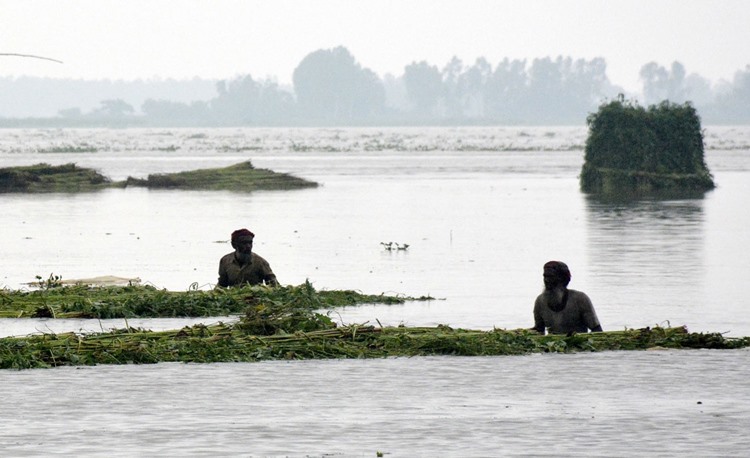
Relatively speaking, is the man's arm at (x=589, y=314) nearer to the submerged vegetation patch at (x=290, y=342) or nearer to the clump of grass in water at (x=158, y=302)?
the submerged vegetation patch at (x=290, y=342)

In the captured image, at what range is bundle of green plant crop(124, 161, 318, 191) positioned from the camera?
197ft

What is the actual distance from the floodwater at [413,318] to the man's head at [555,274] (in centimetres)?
84

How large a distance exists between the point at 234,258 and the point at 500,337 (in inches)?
214

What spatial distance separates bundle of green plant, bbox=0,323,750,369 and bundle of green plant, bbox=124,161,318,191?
42.8 metres

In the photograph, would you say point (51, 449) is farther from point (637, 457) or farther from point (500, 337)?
point (500, 337)

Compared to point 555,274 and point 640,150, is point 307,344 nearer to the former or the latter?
point 555,274

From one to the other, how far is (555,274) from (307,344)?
2920 millimetres

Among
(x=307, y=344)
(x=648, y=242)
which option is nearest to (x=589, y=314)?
(x=307, y=344)

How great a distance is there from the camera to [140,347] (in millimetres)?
16344

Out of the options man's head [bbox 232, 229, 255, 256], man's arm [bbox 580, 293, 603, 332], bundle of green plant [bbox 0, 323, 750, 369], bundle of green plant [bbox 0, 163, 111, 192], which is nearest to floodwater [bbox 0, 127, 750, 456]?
bundle of green plant [bbox 0, 323, 750, 369]

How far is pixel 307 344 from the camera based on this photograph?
16.7m

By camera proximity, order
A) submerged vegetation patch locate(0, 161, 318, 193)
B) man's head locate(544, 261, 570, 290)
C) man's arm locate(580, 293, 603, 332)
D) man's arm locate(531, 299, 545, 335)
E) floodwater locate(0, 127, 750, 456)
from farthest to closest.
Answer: submerged vegetation patch locate(0, 161, 318, 193) < man's arm locate(531, 299, 545, 335) < man's arm locate(580, 293, 603, 332) < man's head locate(544, 261, 570, 290) < floodwater locate(0, 127, 750, 456)

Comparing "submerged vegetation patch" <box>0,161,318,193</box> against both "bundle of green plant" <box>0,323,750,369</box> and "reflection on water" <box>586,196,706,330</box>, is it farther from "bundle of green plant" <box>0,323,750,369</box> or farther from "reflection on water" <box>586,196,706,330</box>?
"bundle of green plant" <box>0,323,750,369</box>

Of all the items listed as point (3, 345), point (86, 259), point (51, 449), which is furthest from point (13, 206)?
point (51, 449)
